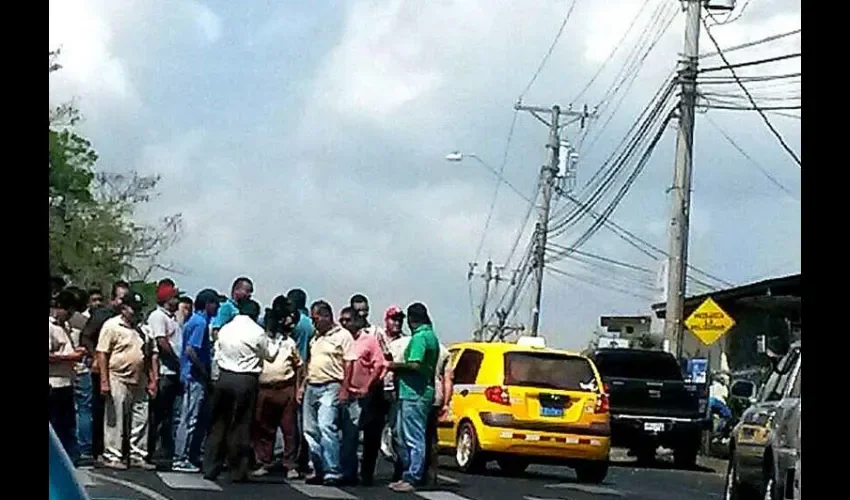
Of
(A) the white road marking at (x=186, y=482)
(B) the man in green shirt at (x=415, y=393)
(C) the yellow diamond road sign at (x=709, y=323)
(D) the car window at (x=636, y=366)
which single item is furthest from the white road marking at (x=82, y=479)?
(C) the yellow diamond road sign at (x=709, y=323)

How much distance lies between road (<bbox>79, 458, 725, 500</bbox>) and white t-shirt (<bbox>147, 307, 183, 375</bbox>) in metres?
1.24

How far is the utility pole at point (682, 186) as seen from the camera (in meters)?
30.2

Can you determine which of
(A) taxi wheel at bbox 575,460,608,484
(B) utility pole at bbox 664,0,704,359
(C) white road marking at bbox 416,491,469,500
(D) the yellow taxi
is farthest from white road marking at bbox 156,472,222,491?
(B) utility pole at bbox 664,0,704,359

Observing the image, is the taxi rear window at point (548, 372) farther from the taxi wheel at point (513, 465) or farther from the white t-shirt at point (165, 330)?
the white t-shirt at point (165, 330)

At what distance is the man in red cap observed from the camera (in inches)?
650

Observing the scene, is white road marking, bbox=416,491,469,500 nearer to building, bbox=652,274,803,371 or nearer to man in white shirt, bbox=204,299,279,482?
man in white shirt, bbox=204,299,279,482

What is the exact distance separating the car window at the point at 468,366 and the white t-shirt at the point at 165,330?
4026 millimetres

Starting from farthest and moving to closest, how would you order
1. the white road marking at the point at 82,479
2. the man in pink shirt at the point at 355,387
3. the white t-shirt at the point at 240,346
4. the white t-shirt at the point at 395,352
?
the white t-shirt at the point at 395,352 < the man in pink shirt at the point at 355,387 < the white t-shirt at the point at 240,346 < the white road marking at the point at 82,479

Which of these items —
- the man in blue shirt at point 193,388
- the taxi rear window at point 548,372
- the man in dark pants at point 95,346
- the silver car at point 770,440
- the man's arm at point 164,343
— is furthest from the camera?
the taxi rear window at point 548,372

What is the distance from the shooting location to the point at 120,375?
625 inches

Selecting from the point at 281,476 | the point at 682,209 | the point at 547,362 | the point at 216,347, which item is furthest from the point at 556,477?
the point at 682,209

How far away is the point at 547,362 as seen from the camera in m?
19.8

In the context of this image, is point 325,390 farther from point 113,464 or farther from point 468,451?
point 468,451
